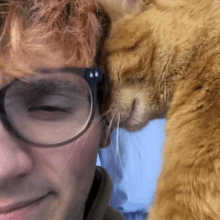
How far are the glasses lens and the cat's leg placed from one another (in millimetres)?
214

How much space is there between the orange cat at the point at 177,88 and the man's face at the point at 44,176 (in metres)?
0.13

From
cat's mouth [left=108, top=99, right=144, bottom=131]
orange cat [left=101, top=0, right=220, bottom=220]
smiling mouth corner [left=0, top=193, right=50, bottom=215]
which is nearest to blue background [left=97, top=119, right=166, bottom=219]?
cat's mouth [left=108, top=99, right=144, bottom=131]

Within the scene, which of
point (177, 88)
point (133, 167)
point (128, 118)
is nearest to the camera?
point (177, 88)

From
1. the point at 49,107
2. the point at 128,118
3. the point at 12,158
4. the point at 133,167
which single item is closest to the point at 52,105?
the point at 49,107

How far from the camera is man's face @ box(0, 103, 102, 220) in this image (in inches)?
20.0

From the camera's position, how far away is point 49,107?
0.55m

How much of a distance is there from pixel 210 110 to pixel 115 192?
2.92 ft

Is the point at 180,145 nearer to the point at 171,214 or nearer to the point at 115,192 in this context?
the point at 171,214

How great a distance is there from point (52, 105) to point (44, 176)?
0.51ft

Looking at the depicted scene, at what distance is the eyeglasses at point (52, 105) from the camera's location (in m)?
0.52

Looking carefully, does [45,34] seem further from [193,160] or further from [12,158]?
[193,160]

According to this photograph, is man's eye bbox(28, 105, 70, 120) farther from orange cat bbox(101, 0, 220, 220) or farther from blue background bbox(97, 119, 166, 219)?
blue background bbox(97, 119, 166, 219)

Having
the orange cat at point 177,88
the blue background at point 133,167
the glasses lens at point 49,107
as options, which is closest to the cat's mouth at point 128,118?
the orange cat at point 177,88

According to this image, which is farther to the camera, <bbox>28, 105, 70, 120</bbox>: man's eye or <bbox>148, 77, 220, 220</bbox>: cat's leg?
<bbox>28, 105, 70, 120</bbox>: man's eye
